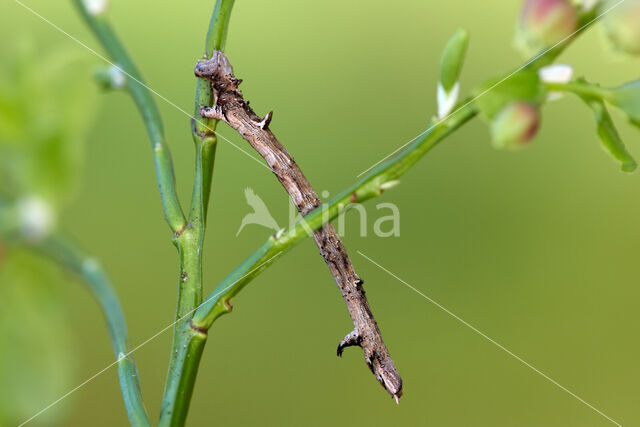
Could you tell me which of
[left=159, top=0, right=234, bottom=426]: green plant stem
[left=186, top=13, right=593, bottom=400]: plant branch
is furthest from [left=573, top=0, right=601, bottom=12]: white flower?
[left=159, top=0, right=234, bottom=426]: green plant stem

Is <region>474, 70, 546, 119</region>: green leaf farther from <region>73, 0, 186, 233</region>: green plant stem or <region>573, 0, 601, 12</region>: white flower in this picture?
<region>73, 0, 186, 233</region>: green plant stem

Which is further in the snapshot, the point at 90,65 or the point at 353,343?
the point at 353,343

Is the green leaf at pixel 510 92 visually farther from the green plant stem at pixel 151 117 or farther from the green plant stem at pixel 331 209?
the green plant stem at pixel 151 117

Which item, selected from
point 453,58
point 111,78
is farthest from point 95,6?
point 453,58

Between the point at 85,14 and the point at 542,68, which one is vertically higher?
the point at 85,14

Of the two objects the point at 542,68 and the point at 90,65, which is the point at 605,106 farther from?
the point at 90,65

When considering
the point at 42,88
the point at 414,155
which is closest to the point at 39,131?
the point at 42,88
